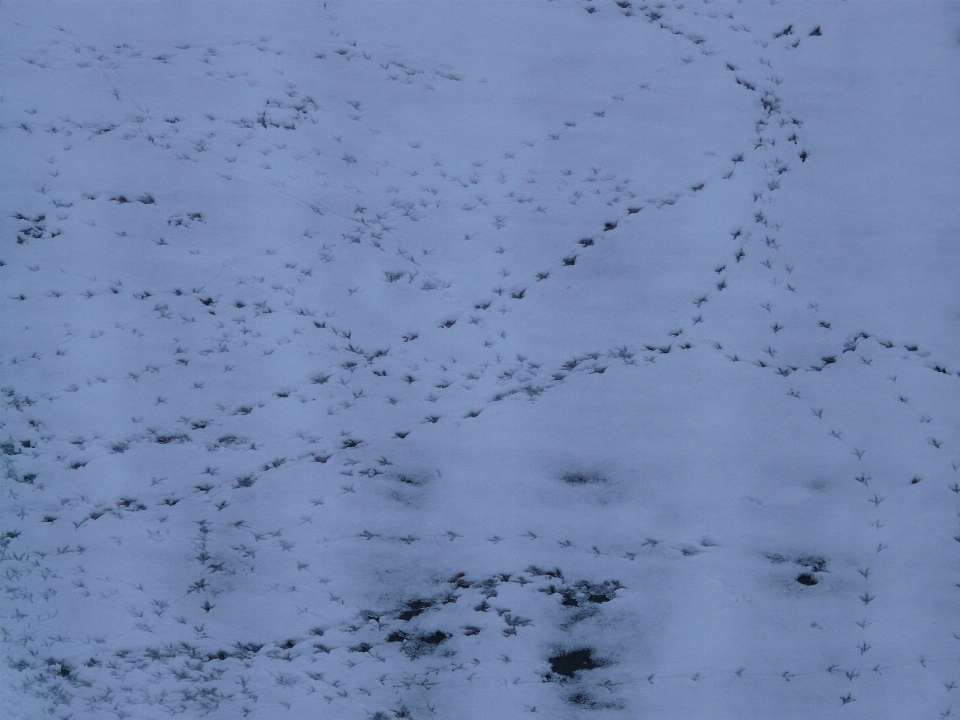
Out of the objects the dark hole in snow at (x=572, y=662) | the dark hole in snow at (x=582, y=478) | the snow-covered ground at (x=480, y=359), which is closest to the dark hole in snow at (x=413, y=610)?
the snow-covered ground at (x=480, y=359)

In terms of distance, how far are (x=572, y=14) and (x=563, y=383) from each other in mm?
2443

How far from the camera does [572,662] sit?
3369 millimetres

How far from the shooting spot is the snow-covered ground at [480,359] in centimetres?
338

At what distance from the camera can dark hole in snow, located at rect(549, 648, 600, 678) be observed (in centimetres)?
336

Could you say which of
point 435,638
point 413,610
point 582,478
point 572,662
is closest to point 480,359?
point 582,478

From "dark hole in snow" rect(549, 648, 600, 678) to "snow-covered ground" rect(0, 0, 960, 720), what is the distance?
0.08 ft

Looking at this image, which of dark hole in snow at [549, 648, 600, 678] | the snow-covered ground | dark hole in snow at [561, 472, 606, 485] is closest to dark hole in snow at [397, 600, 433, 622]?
the snow-covered ground

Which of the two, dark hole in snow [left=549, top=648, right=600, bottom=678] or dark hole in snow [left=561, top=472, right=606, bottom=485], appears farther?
dark hole in snow [left=561, top=472, right=606, bottom=485]

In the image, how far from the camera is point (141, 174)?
4012 millimetres

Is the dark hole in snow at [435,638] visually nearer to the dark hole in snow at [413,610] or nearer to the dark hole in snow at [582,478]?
the dark hole in snow at [413,610]

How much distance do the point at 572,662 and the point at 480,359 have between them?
1.67m

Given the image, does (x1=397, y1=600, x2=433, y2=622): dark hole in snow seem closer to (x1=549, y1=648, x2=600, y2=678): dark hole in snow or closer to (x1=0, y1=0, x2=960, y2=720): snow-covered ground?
(x1=0, y1=0, x2=960, y2=720): snow-covered ground

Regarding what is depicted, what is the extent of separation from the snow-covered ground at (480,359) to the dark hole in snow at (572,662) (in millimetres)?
26

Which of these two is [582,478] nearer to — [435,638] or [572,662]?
[572,662]
